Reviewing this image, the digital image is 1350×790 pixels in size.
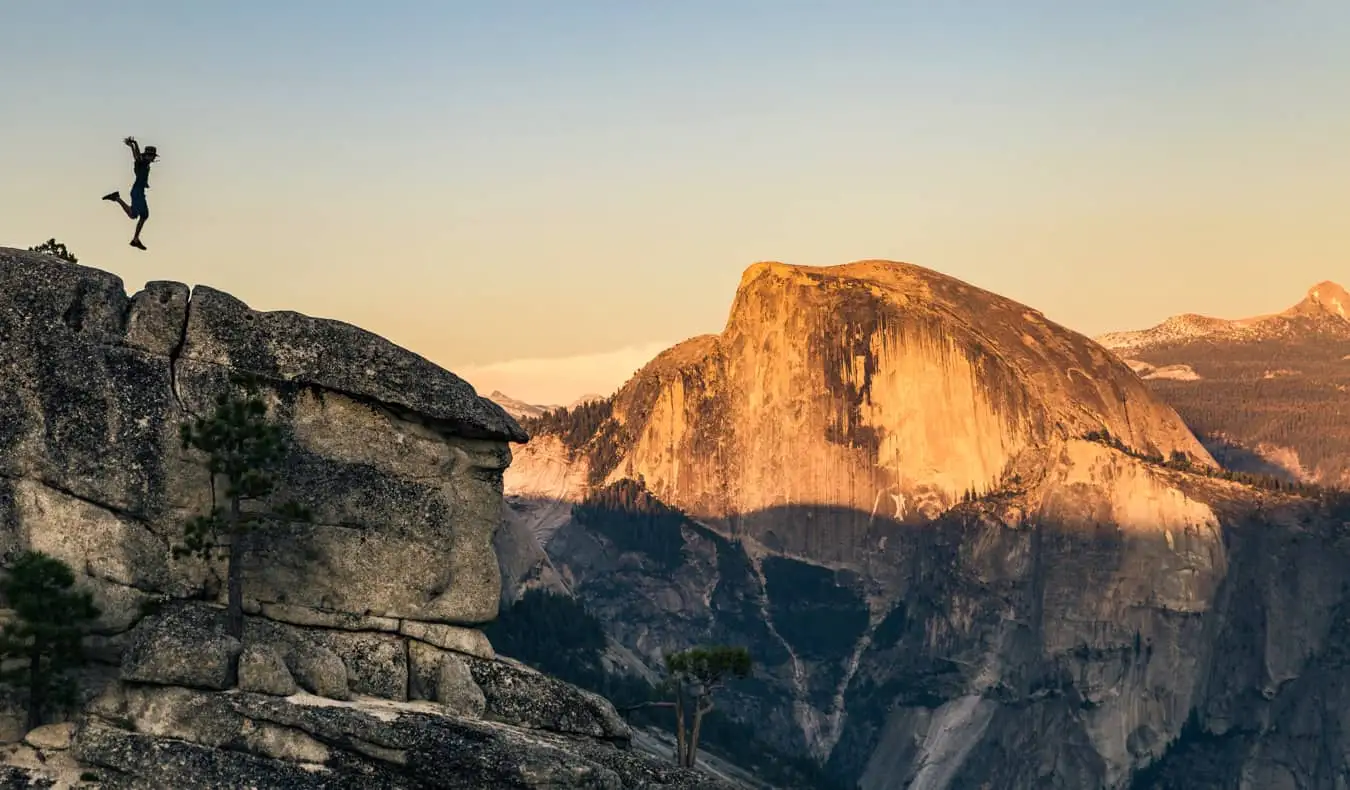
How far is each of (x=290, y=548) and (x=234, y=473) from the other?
4.75 m

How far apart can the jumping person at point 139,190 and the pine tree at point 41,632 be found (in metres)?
16.4

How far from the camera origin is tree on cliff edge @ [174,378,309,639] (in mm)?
108125

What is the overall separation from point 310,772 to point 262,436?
52.5 feet

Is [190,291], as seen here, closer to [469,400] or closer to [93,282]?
[93,282]

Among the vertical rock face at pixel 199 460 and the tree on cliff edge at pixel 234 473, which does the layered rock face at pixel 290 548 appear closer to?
the vertical rock face at pixel 199 460

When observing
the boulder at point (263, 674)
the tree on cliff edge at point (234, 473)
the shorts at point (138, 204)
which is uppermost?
the shorts at point (138, 204)

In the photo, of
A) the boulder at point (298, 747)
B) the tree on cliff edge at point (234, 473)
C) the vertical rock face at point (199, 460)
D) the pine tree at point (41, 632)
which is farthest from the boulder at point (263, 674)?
the pine tree at point (41, 632)

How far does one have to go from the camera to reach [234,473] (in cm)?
10869

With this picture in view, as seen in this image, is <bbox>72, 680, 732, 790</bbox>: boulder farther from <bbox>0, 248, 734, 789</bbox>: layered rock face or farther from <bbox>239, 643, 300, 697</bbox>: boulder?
<bbox>239, 643, 300, 697</bbox>: boulder

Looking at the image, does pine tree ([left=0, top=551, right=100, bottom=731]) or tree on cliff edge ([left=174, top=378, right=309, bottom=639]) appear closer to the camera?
pine tree ([left=0, top=551, right=100, bottom=731])

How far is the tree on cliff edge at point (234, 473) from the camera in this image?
10812 centimetres

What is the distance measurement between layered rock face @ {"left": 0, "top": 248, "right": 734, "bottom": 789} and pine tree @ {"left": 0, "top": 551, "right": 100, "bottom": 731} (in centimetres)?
140

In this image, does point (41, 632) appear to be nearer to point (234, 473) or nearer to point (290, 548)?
point (234, 473)

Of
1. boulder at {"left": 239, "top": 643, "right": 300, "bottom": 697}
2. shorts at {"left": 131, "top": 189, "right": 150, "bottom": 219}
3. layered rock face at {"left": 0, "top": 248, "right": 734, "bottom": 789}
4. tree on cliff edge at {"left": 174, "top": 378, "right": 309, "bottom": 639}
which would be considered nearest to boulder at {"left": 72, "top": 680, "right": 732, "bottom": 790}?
layered rock face at {"left": 0, "top": 248, "right": 734, "bottom": 789}
